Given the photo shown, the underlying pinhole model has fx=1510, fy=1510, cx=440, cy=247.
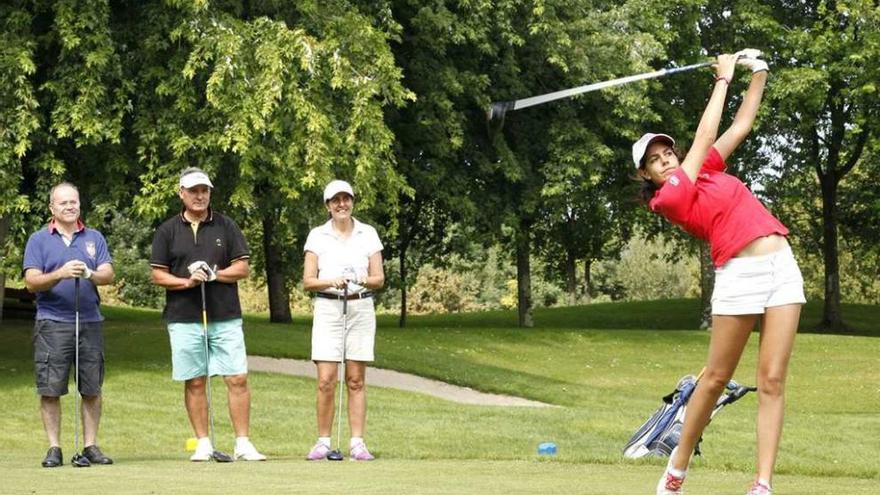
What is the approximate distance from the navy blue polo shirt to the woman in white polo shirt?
1630 mm

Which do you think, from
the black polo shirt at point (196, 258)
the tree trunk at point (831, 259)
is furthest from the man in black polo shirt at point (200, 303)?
the tree trunk at point (831, 259)

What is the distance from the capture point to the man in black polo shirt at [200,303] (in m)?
11.5

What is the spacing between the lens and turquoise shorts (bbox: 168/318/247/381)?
11547 millimetres

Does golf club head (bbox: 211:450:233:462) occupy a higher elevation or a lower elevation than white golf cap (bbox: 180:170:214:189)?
lower

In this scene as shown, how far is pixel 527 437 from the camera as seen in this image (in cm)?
1630

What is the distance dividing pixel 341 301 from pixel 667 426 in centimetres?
288

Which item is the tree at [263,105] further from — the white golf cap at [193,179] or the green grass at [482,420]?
the white golf cap at [193,179]

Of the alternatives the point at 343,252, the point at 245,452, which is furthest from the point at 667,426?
the point at 245,452

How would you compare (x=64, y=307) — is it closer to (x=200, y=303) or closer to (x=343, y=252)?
(x=200, y=303)

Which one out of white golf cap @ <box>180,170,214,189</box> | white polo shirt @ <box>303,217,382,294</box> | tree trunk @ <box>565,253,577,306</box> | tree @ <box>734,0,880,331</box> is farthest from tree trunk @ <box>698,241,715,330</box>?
white golf cap @ <box>180,170,214,189</box>

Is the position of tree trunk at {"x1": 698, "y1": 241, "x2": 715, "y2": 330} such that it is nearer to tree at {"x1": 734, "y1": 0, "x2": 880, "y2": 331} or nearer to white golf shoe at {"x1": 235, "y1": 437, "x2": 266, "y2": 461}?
tree at {"x1": 734, "y1": 0, "x2": 880, "y2": 331}

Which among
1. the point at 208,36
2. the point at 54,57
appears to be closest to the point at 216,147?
the point at 208,36

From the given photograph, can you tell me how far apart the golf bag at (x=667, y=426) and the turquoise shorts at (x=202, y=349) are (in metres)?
3.23

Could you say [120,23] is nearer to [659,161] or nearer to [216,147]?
[216,147]
